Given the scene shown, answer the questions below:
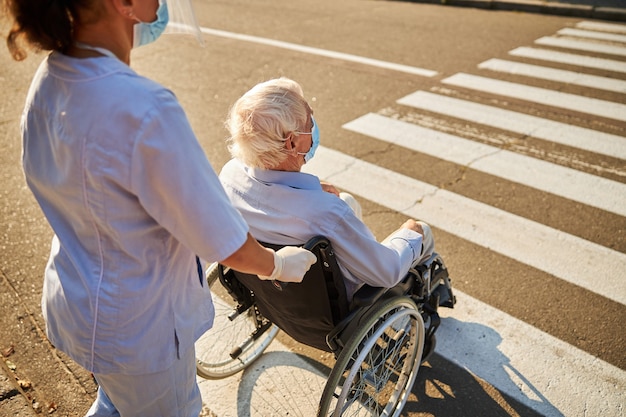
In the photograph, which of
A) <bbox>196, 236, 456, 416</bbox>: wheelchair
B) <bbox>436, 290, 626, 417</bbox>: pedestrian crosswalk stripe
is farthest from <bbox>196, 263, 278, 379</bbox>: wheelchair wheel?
<bbox>436, 290, 626, 417</bbox>: pedestrian crosswalk stripe

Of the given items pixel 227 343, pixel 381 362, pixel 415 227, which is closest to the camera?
pixel 381 362

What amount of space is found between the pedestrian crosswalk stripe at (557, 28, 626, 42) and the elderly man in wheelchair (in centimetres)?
762

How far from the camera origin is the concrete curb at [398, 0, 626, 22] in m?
9.61

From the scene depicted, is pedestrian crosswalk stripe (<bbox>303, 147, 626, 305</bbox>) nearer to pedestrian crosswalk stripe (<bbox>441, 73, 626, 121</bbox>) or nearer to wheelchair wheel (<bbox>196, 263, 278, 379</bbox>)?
wheelchair wheel (<bbox>196, 263, 278, 379</bbox>)

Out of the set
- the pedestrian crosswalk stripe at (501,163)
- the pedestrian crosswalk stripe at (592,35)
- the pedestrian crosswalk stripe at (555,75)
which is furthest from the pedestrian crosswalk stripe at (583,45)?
the pedestrian crosswalk stripe at (501,163)

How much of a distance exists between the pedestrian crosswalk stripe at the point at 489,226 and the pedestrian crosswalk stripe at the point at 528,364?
0.62 meters

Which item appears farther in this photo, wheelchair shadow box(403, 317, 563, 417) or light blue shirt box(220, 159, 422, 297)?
wheelchair shadow box(403, 317, 563, 417)

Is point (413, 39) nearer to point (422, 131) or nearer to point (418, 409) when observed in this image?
point (422, 131)

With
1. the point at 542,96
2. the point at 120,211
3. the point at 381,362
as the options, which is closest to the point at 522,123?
the point at 542,96

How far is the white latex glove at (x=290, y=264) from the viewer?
168cm

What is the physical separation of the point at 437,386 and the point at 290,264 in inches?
60.4

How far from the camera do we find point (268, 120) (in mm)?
2092

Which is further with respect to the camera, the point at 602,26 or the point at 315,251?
the point at 602,26

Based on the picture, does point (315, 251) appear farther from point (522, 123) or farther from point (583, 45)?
point (583, 45)
